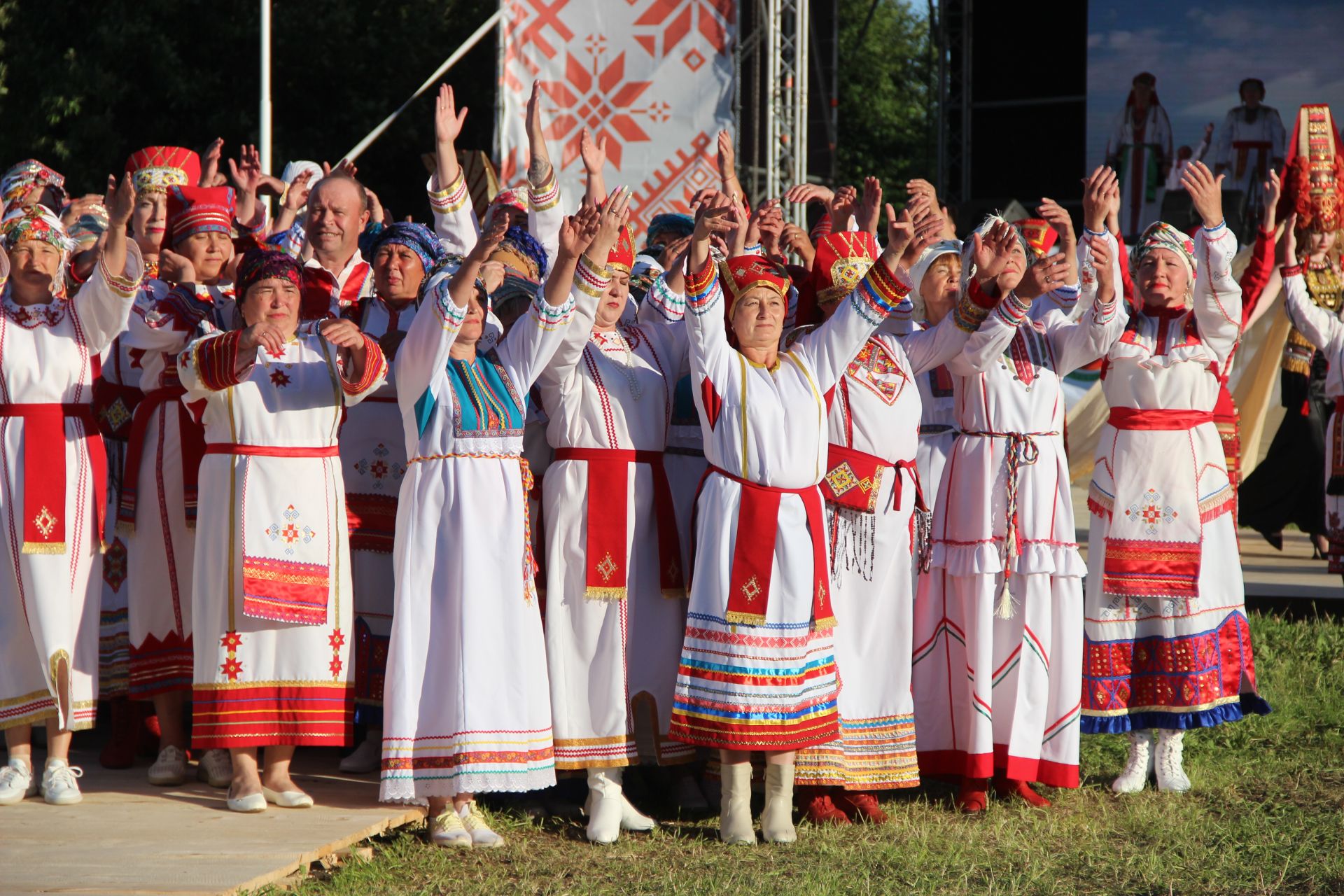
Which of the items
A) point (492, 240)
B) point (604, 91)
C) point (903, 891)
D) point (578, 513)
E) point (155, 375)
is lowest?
point (903, 891)

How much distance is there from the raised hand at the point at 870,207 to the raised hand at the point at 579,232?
4.42 ft

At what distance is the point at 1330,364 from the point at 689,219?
364 cm

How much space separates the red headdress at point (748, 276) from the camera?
4.86 m

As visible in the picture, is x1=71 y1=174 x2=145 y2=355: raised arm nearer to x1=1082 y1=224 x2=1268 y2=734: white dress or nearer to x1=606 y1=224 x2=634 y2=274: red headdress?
x1=606 y1=224 x2=634 y2=274: red headdress

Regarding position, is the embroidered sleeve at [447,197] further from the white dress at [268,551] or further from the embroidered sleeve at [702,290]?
the embroidered sleeve at [702,290]

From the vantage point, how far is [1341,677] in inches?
277

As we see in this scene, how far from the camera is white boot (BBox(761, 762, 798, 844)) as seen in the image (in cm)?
476

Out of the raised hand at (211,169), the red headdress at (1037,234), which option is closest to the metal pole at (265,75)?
the raised hand at (211,169)

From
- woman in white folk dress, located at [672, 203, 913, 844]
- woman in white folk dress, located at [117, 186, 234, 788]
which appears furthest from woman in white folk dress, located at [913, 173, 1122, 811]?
woman in white folk dress, located at [117, 186, 234, 788]

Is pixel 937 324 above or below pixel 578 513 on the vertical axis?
above

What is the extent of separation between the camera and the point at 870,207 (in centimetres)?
572

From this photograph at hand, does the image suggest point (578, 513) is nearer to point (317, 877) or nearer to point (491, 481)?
point (491, 481)

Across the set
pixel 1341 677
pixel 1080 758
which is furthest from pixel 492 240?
pixel 1341 677

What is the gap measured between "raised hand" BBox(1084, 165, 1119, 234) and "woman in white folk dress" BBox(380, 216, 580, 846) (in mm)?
1792
